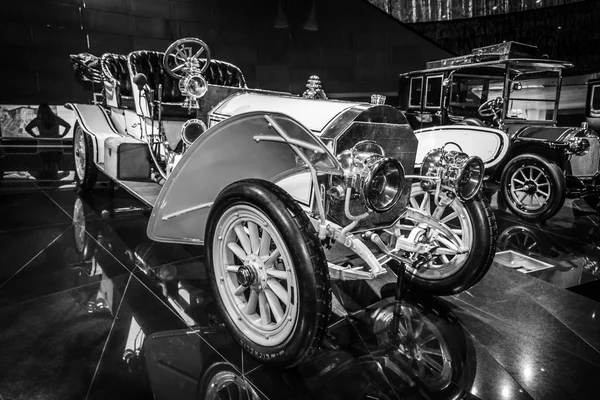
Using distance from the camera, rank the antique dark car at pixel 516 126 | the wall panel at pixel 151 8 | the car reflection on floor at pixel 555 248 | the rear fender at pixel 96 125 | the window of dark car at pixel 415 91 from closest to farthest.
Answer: the car reflection on floor at pixel 555 248 < the rear fender at pixel 96 125 < the antique dark car at pixel 516 126 < the window of dark car at pixel 415 91 < the wall panel at pixel 151 8

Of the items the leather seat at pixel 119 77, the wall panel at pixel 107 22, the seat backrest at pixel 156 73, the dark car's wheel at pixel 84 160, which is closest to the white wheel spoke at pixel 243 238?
the seat backrest at pixel 156 73

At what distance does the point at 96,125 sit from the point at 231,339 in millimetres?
3106

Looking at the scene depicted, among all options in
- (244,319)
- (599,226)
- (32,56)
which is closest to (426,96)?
(599,226)

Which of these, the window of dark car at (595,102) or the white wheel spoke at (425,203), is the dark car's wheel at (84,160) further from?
the window of dark car at (595,102)

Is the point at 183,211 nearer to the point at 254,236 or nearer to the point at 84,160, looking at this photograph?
the point at 254,236

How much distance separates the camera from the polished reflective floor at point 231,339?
1690 mm

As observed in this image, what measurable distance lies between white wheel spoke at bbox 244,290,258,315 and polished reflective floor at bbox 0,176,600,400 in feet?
0.69

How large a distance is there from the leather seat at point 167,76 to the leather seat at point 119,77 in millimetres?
295

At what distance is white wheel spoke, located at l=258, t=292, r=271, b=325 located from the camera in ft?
5.87

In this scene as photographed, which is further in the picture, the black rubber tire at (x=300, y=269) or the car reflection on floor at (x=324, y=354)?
the car reflection on floor at (x=324, y=354)

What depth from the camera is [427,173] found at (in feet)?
7.41

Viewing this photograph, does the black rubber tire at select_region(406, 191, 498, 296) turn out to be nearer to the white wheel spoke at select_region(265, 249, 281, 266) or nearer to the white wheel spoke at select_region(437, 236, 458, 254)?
the white wheel spoke at select_region(437, 236, 458, 254)

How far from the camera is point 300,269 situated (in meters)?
1.48

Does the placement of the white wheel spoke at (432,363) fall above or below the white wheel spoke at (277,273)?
below
